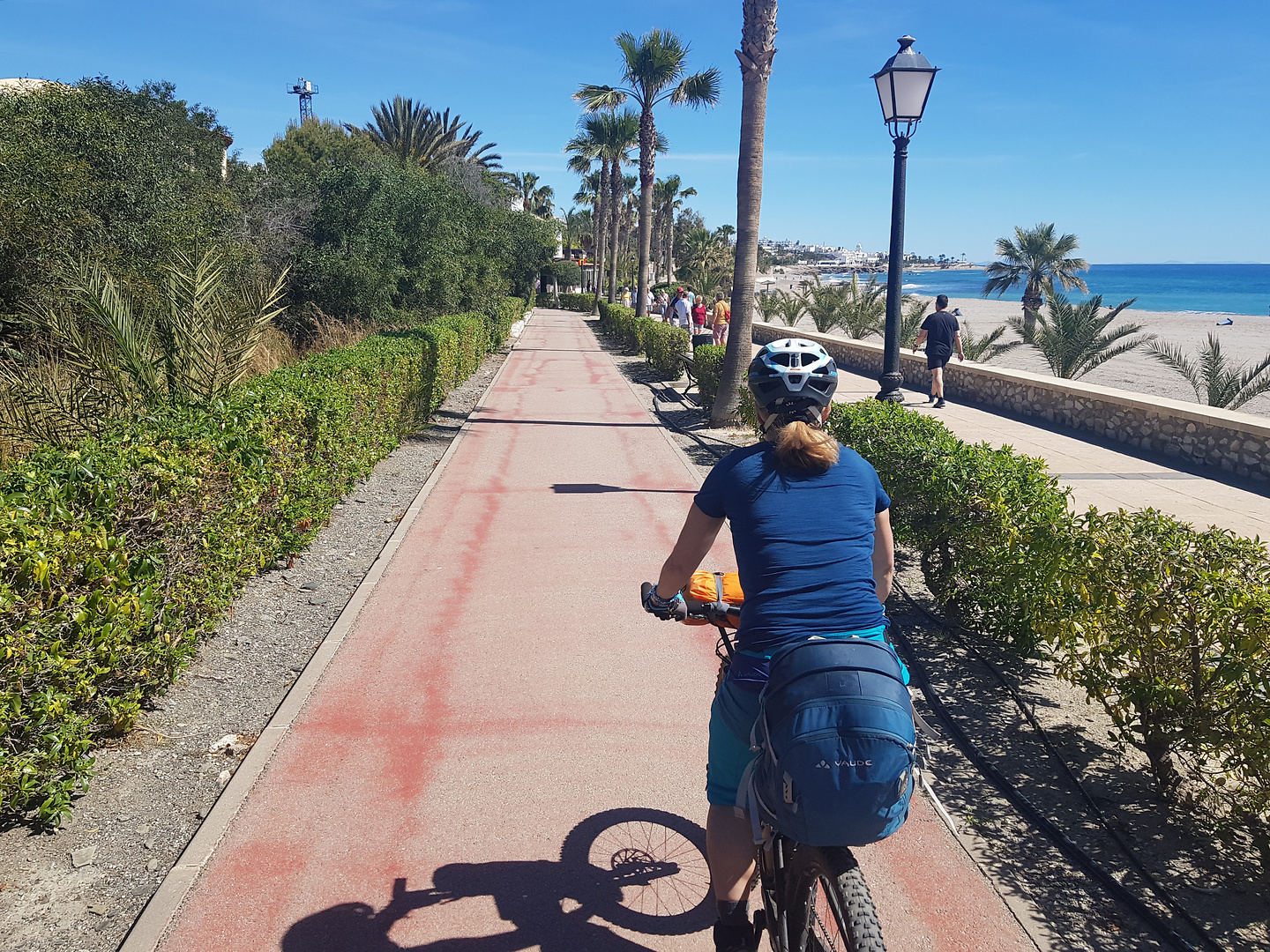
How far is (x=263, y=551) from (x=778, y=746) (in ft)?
17.6

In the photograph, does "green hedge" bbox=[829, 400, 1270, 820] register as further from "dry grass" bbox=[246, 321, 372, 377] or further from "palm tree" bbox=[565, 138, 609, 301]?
"palm tree" bbox=[565, 138, 609, 301]

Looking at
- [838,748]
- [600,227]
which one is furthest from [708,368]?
[600,227]

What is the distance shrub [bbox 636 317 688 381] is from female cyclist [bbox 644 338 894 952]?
17832 mm

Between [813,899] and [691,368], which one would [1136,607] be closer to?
[813,899]

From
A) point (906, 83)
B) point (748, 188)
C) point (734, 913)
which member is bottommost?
point (734, 913)

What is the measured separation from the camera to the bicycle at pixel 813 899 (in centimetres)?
215

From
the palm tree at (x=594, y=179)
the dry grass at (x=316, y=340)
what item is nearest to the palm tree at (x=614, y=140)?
the palm tree at (x=594, y=179)

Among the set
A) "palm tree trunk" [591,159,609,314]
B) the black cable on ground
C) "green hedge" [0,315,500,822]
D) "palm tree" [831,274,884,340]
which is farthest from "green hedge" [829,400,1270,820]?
"palm tree trunk" [591,159,609,314]

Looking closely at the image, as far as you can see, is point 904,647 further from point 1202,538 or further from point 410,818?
point 410,818

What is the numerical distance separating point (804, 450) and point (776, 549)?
10.7 inches

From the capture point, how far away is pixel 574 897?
339cm

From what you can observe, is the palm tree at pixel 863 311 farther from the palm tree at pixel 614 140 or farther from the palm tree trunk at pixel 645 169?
the palm tree at pixel 614 140

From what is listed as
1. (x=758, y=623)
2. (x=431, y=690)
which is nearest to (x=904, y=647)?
(x=431, y=690)

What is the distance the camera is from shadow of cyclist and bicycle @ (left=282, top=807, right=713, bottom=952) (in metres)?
3.16
